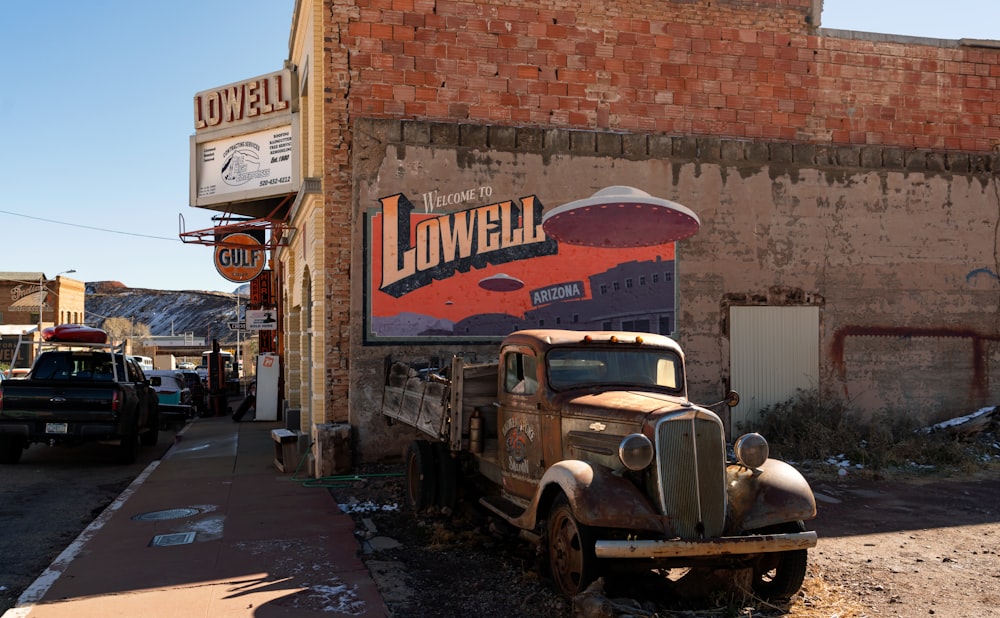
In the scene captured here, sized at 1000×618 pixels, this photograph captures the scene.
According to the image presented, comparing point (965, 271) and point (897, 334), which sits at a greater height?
point (965, 271)

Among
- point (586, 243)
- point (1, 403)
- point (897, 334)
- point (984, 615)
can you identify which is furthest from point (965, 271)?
point (1, 403)

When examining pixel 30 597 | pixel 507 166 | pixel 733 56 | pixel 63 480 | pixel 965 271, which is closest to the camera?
pixel 30 597

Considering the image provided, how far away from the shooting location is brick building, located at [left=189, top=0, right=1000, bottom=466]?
11.9 metres

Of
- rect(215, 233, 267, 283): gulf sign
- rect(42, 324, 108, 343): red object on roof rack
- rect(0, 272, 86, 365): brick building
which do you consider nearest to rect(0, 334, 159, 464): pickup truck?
rect(42, 324, 108, 343): red object on roof rack

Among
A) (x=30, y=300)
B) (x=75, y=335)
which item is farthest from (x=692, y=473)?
(x=30, y=300)

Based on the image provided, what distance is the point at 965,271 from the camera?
1448 cm

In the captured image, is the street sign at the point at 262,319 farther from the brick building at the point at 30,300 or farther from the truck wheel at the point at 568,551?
the brick building at the point at 30,300

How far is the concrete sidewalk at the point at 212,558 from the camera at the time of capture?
593 centimetres

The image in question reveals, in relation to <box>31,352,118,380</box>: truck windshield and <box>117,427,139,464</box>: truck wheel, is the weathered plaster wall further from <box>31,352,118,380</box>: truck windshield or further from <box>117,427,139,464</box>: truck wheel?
<box>31,352,118,380</box>: truck windshield

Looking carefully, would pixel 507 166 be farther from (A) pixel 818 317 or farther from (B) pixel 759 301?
(A) pixel 818 317

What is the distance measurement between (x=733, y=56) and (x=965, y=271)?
586cm

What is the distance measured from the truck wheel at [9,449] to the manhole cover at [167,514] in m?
5.12

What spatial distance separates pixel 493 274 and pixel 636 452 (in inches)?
282

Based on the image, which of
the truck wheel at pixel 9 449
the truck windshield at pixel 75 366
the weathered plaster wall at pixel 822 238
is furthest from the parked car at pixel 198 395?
the weathered plaster wall at pixel 822 238
